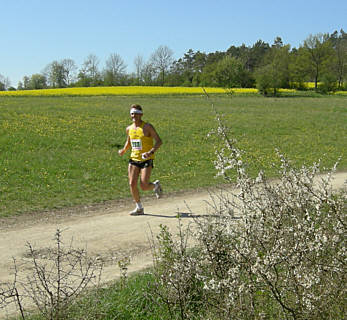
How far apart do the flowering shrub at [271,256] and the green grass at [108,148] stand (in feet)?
1.97

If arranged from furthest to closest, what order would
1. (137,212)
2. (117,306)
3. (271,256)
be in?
(137,212), (117,306), (271,256)

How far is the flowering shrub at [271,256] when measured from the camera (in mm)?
4004

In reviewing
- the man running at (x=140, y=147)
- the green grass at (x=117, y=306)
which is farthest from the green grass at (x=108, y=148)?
the man running at (x=140, y=147)

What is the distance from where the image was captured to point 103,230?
8.66 metres

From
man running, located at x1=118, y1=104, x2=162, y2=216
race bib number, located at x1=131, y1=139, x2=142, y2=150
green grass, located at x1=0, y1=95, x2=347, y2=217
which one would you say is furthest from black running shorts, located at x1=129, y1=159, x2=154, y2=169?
green grass, located at x1=0, y1=95, x2=347, y2=217

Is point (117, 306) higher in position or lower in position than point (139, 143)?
lower

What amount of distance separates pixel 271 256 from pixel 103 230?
17.0 ft

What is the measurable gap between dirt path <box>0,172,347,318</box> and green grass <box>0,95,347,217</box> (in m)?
1.07

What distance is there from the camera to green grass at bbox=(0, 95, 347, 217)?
12.8 m

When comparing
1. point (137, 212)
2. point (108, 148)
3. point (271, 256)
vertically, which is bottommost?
point (108, 148)

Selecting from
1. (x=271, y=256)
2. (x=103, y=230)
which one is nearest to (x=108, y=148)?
(x=103, y=230)

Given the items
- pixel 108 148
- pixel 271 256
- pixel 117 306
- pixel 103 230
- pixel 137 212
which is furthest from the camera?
pixel 108 148

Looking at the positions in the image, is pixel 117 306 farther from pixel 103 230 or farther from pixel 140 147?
pixel 140 147

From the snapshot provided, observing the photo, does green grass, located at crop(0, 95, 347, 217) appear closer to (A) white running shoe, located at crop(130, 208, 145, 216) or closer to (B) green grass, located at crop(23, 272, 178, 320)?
(B) green grass, located at crop(23, 272, 178, 320)
